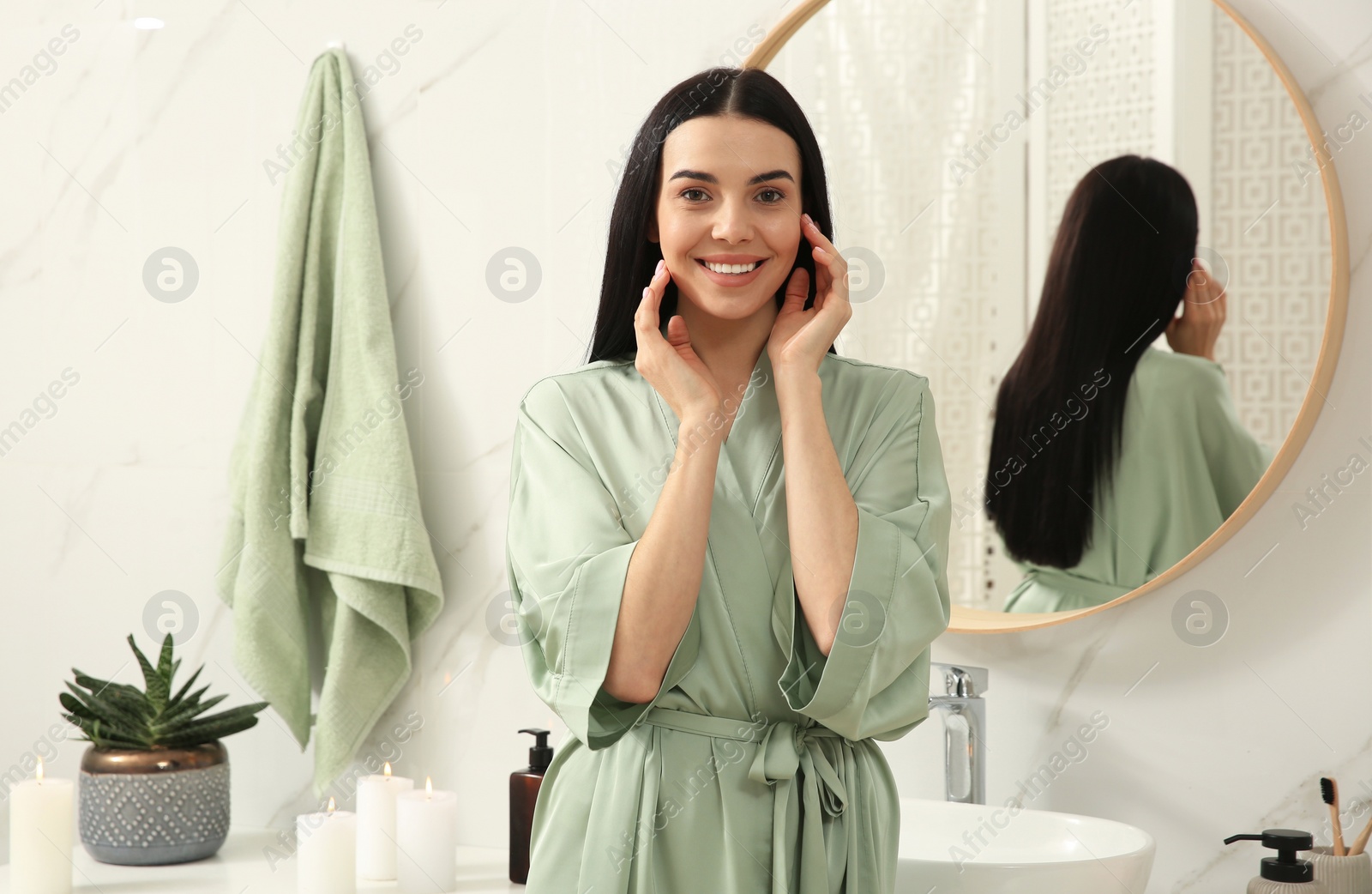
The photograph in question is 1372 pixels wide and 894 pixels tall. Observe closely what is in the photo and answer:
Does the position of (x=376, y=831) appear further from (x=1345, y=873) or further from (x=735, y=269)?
(x=1345, y=873)

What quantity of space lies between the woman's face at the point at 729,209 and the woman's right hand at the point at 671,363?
0.03 metres

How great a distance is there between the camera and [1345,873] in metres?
1.17

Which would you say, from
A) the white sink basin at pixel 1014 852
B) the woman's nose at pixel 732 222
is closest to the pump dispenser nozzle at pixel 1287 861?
the white sink basin at pixel 1014 852

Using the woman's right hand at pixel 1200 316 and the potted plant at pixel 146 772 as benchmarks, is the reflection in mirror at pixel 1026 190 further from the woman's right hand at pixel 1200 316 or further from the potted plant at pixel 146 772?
the potted plant at pixel 146 772

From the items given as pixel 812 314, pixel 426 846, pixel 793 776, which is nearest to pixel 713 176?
pixel 812 314

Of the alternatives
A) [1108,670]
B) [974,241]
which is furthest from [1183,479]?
[974,241]

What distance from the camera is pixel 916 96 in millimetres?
1487

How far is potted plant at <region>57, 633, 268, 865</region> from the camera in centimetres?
164

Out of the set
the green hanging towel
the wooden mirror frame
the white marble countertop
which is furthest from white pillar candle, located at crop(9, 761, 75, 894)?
the wooden mirror frame

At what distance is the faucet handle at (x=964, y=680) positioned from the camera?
54.2 inches

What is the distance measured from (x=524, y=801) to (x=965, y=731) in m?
0.53

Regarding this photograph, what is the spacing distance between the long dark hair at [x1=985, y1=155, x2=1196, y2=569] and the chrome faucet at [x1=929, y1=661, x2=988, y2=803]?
0.51 ft

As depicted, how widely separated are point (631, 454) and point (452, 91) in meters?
0.84

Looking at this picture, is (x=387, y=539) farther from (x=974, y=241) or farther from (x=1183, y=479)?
(x=1183, y=479)
